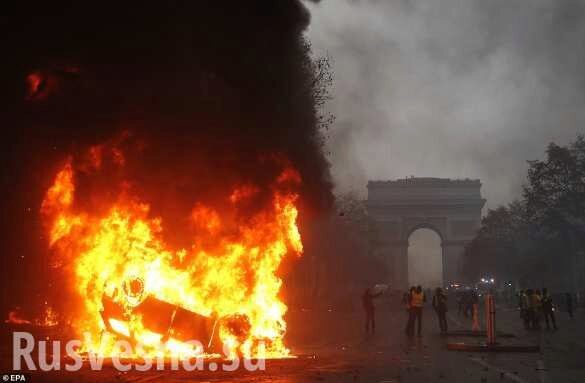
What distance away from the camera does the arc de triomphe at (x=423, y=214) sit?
103688 millimetres

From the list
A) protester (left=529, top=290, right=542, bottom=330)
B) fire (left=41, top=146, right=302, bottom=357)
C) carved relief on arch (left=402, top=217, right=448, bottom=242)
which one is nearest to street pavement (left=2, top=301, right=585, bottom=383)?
fire (left=41, top=146, right=302, bottom=357)

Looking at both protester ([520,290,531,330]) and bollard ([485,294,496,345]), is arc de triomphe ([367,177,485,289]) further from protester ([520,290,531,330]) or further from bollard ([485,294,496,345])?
bollard ([485,294,496,345])

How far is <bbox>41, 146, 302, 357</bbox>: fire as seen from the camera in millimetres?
13875

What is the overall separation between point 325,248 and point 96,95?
39049 mm

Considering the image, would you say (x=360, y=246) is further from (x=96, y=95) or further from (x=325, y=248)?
(x=96, y=95)

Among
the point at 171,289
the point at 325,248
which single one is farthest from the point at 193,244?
the point at 325,248

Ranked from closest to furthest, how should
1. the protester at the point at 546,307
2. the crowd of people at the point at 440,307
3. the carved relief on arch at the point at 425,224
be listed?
the crowd of people at the point at 440,307, the protester at the point at 546,307, the carved relief on arch at the point at 425,224

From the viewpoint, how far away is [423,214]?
10444 cm

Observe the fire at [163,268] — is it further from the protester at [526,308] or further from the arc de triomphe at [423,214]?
the arc de triomphe at [423,214]

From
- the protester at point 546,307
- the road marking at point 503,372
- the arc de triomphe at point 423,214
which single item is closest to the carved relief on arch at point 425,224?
the arc de triomphe at point 423,214

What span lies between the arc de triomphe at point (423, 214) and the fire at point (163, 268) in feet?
290

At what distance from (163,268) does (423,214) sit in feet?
303

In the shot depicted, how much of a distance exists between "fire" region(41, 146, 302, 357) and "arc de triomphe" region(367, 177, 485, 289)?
88342mm

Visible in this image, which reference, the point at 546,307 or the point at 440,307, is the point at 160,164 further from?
the point at 546,307
